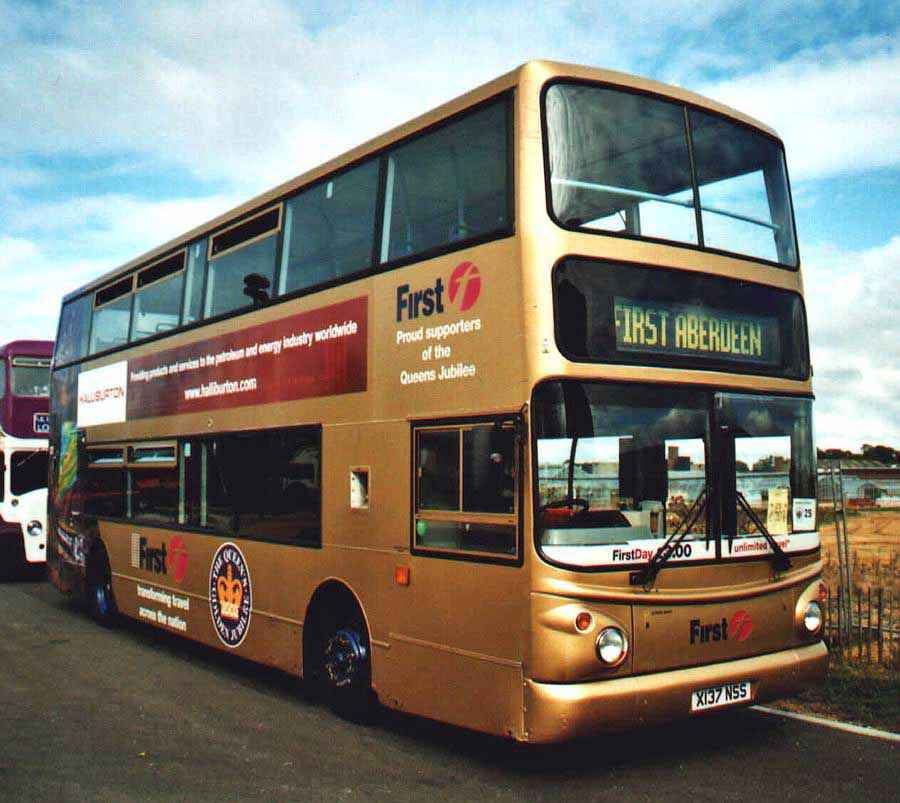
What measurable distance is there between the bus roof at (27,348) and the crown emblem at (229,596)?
11.6m

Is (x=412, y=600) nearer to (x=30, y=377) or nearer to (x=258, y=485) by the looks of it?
(x=258, y=485)

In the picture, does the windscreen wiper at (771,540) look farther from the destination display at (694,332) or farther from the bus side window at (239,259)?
the bus side window at (239,259)

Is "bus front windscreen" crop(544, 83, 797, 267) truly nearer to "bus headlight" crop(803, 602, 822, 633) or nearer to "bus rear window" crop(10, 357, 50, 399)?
"bus headlight" crop(803, 602, 822, 633)

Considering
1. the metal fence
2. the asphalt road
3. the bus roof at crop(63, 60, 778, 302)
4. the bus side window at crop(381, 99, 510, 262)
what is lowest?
the asphalt road

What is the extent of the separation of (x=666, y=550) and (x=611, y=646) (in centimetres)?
68

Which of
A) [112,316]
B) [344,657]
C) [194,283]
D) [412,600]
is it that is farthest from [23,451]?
[412,600]

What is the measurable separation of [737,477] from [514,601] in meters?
1.69

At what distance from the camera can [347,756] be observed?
6680mm

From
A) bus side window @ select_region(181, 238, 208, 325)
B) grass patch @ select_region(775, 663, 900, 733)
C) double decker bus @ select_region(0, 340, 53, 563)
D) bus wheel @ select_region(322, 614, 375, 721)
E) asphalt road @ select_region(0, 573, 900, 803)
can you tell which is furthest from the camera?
double decker bus @ select_region(0, 340, 53, 563)

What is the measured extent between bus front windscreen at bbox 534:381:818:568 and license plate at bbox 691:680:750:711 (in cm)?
79

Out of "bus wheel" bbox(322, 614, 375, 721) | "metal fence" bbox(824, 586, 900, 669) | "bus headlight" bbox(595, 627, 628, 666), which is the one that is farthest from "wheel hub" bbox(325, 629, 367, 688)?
"metal fence" bbox(824, 586, 900, 669)

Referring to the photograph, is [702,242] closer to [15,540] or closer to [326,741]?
[326,741]

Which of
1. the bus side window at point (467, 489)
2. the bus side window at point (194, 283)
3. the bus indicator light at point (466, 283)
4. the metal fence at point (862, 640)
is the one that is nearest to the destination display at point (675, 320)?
the bus indicator light at point (466, 283)

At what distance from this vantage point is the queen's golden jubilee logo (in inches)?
360
